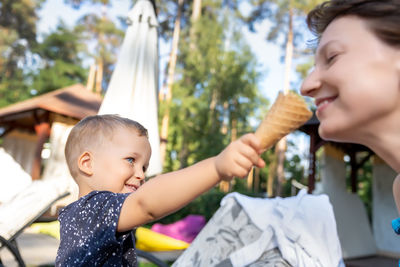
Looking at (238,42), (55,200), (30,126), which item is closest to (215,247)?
(55,200)

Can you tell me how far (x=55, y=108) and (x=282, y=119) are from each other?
883 cm

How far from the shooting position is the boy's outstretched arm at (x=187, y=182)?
0.82 m

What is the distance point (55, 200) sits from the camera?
9.95 feet

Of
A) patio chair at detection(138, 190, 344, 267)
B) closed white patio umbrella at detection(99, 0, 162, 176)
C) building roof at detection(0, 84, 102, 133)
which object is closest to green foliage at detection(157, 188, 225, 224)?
building roof at detection(0, 84, 102, 133)

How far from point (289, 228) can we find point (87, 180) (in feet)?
5.58

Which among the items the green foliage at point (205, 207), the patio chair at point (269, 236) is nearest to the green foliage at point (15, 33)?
the green foliage at point (205, 207)

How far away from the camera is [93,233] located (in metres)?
1.06

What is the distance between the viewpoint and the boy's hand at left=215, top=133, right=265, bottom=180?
816 mm

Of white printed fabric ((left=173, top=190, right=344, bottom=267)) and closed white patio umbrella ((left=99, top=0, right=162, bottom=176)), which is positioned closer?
white printed fabric ((left=173, top=190, right=344, bottom=267))

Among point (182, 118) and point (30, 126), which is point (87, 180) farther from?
point (182, 118)

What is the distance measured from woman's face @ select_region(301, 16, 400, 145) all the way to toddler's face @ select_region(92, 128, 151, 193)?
61cm

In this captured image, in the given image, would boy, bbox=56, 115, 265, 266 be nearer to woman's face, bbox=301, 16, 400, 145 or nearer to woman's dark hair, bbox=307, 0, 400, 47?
woman's face, bbox=301, 16, 400, 145

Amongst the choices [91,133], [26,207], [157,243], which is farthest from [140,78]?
[91,133]

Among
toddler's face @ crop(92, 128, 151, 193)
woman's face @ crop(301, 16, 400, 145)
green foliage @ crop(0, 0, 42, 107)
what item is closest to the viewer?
woman's face @ crop(301, 16, 400, 145)
